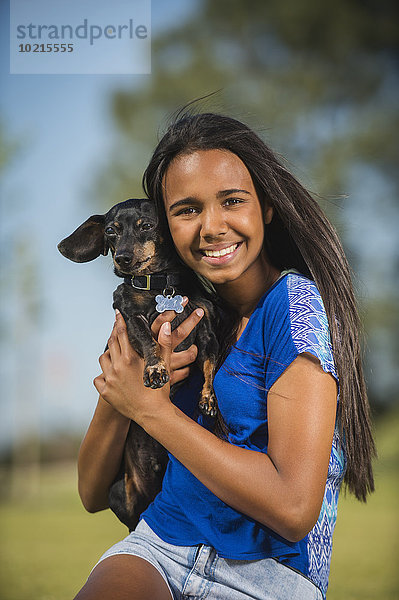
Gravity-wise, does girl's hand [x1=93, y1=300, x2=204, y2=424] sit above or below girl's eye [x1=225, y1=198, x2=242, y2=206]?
below

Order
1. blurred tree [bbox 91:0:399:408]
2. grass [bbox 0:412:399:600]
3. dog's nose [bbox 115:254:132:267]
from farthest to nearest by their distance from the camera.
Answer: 1. blurred tree [bbox 91:0:399:408]
2. grass [bbox 0:412:399:600]
3. dog's nose [bbox 115:254:132:267]

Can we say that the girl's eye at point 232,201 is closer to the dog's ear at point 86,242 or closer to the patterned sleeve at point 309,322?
the patterned sleeve at point 309,322

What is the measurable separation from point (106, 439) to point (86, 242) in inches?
19.1

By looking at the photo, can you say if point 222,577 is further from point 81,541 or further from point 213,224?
point 81,541

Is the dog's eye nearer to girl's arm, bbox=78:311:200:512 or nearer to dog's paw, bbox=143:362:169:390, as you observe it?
girl's arm, bbox=78:311:200:512

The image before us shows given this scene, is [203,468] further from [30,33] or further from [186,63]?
[186,63]

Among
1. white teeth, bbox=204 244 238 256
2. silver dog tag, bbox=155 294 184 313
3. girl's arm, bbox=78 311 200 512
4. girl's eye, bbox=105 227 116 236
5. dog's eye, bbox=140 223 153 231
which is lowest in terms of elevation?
girl's arm, bbox=78 311 200 512

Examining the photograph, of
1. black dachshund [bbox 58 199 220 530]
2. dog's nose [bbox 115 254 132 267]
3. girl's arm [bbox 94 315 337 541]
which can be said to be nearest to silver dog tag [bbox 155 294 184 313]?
black dachshund [bbox 58 199 220 530]

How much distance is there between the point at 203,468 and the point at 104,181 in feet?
27.7

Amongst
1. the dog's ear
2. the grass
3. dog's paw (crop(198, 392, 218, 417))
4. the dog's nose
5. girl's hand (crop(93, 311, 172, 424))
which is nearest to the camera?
girl's hand (crop(93, 311, 172, 424))

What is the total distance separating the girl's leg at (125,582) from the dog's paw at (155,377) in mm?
333

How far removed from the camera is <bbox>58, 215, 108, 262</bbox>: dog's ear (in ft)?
5.69

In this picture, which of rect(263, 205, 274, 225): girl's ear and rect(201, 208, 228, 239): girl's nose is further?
rect(263, 205, 274, 225): girl's ear

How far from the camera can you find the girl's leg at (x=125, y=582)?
127cm
